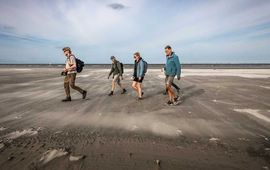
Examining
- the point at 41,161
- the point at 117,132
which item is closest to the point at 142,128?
the point at 117,132

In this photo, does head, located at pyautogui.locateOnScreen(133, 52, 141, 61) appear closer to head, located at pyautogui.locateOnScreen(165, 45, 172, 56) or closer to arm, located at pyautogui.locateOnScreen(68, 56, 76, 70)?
head, located at pyautogui.locateOnScreen(165, 45, 172, 56)

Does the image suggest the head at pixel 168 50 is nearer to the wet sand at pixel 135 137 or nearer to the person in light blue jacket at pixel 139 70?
the person in light blue jacket at pixel 139 70

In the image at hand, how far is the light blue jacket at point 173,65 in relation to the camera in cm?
867

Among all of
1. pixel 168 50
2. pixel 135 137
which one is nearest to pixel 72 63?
pixel 168 50

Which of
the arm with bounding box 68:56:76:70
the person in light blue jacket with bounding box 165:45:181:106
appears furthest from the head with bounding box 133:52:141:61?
the arm with bounding box 68:56:76:70

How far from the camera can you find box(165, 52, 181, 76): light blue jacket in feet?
28.5

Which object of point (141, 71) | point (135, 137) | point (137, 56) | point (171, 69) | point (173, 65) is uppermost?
point (137, 56)

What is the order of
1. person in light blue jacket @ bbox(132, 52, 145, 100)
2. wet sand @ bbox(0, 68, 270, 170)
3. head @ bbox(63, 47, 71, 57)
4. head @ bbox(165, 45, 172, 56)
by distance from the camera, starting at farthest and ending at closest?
person in light blue jacket @ bbox(132, 52, 145, 100)
head @ bbox(63, 47, 71, 57)
head @ bbox(165, 45, 172, 56)
wet sand @ bbox(0, 68, 270, 170)

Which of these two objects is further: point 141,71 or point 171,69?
point 141,71

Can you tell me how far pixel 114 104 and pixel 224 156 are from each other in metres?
5.30

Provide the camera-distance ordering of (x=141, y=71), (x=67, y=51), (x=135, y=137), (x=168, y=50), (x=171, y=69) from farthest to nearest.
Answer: (x=141, y=71)
(x=67, y=51)
(x=171, y=69)
(x=168, y=50)
(x=135, y=137)

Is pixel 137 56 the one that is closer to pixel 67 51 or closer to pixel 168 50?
pixel 168 50

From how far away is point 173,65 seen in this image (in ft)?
29.0

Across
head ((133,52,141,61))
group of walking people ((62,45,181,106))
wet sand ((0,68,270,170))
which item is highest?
head ((133,52,141,61))
